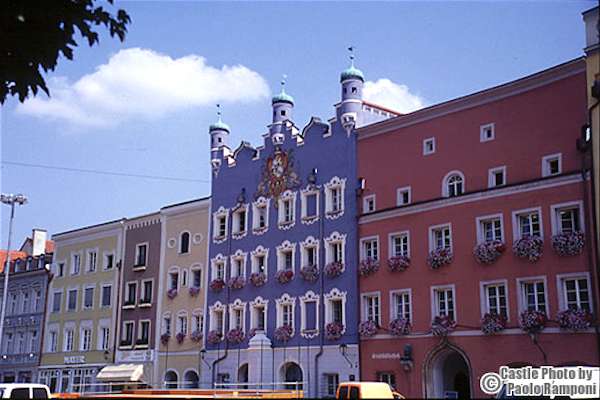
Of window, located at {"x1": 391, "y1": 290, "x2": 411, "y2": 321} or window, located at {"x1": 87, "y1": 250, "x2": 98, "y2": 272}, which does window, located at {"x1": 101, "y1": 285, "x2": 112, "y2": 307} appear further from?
window, located at {"x1": 391, "y1": 290, "x2": 411, "y2": 321}

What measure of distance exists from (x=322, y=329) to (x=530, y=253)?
42.3 feet

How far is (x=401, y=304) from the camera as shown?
1503 inches

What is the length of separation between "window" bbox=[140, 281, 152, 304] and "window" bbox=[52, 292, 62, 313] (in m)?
10.1

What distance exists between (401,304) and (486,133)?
897cm

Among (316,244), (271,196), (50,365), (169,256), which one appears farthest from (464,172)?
(50,365)

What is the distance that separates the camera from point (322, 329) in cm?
4166

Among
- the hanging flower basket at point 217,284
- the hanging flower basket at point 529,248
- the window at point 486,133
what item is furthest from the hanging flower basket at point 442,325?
the hanging flower basket at point 217,284

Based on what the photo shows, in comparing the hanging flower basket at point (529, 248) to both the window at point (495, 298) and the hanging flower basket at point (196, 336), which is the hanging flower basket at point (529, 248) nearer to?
the window at point (495, 298)

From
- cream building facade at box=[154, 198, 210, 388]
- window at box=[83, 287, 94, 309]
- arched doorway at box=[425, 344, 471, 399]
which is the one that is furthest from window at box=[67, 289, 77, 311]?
arched doorway at box=[425, 344, 471, 399]

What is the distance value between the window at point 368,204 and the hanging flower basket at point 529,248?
30.5ft

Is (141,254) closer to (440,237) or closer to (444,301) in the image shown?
(440,237)

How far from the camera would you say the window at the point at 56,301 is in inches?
2399

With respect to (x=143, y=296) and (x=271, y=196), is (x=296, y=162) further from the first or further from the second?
(x=143, y=296)

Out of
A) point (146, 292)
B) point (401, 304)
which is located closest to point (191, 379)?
point (146, 292)
